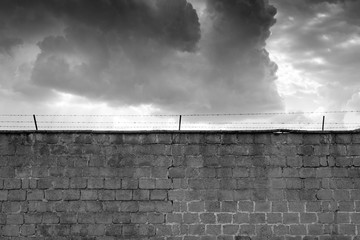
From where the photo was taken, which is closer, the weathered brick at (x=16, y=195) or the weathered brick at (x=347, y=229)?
the weathered brick at (x=347, y=229)

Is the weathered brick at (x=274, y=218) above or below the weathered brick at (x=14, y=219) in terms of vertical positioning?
above

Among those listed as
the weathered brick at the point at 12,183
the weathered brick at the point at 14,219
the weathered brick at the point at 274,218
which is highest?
the weathered brick at the point at 12,183

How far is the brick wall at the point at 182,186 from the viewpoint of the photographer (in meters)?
9.11

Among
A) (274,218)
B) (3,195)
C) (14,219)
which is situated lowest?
(14,219)

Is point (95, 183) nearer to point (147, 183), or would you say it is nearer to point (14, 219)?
point (147, 183)

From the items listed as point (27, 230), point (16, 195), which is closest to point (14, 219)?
point (27, 230)

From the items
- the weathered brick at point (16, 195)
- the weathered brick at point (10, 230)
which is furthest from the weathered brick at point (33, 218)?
the weathered brick at point (16, 195)

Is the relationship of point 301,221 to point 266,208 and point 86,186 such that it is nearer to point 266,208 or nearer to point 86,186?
point 266,208

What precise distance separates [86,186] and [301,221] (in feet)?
12.3

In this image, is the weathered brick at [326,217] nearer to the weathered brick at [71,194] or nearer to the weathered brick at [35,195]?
the weathered brick at [71,194]

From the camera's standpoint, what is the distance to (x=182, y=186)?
30.1 ft

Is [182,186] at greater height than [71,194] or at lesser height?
greater

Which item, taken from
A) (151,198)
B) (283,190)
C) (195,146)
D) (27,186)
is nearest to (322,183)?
(283,190)

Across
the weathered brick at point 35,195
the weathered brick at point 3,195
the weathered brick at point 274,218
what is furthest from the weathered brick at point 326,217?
the weathered brick at point 3,195
